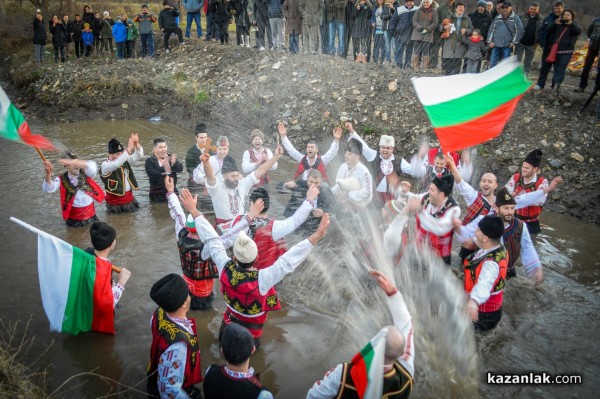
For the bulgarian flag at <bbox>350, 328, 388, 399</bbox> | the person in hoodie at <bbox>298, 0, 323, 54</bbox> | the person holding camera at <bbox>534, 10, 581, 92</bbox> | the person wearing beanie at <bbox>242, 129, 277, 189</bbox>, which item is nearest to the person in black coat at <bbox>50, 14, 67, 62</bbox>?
the person in hoodie at <bbox>298, 0, 323, 54</bbox>

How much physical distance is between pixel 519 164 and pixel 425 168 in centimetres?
354

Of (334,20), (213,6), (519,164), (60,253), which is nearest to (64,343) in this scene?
(60,253)

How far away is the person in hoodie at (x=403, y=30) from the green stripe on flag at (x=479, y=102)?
732 centimetres

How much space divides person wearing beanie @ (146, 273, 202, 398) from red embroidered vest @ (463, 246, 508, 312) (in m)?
2.84

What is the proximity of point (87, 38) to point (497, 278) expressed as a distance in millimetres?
18826

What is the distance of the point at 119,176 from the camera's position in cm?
801

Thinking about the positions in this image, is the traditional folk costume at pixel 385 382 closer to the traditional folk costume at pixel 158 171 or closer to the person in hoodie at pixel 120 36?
the traditional folk costume at pixel 158 171

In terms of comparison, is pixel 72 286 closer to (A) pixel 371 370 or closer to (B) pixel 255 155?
(A) pixel 371 370

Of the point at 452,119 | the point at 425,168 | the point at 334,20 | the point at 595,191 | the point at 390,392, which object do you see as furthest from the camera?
the point at 334,20

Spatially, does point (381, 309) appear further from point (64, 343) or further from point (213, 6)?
point (213, 6)

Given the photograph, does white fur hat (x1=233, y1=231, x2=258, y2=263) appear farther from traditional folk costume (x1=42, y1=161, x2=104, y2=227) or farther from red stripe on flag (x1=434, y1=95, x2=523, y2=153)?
traditional folk costume (x1=42, y1=161, x2=104, y2=227)

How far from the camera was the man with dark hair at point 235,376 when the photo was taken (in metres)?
3.18

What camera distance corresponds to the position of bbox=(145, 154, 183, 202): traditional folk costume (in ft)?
27.0

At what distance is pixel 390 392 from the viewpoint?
3.19 metres
